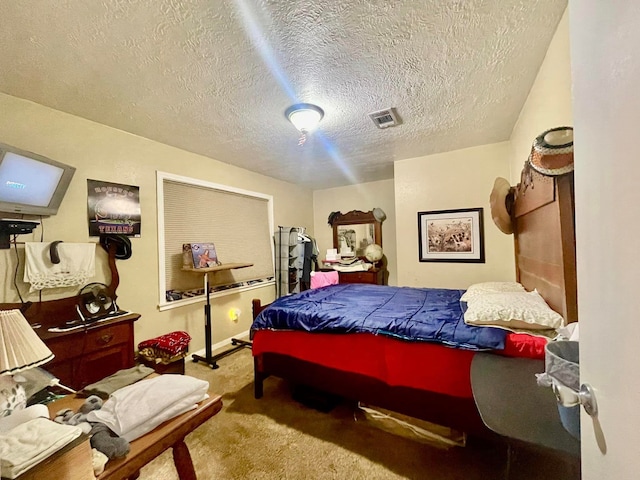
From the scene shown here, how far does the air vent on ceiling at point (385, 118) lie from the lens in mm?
2308

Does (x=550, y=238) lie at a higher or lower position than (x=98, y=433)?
higher

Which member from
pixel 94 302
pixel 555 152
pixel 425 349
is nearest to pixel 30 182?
pixel 94 302

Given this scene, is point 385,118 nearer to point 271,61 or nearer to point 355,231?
point 271,61

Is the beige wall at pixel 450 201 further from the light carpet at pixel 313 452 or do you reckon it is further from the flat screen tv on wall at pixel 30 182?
the flat screen tv on wall at pixel 30 182

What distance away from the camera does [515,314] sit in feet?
4.69

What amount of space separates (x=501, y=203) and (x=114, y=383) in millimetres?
3050

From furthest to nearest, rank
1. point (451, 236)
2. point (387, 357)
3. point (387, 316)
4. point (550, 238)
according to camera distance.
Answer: point (451, 236), point (387, 316), point (387, 357), point (550, 238)

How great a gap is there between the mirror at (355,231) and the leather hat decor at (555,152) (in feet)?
11.6

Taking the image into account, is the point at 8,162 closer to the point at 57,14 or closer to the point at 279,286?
the point at 57,14

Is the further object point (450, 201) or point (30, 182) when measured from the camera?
point (450, 201)

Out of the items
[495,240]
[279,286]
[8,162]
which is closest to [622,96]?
[8,162]

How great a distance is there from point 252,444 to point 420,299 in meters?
1.74

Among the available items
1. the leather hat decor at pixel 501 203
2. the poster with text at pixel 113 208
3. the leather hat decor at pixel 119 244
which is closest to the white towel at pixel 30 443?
the leather hat decor at pixel 119 244

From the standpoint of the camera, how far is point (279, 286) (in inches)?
174
